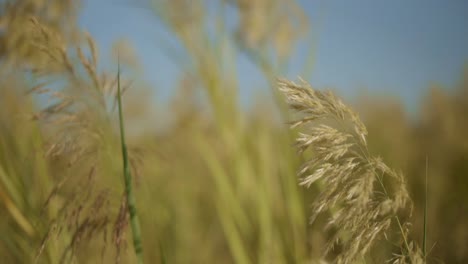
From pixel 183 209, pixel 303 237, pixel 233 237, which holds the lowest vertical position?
pixel 183 209

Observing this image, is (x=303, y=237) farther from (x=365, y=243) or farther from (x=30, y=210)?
(x=30, y=210)

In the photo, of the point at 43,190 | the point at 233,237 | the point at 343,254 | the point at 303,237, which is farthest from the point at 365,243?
the point at 43,190

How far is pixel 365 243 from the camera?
24.1 inches

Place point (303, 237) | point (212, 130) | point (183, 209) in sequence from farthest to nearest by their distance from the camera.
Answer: point (212, 130) < point (183, 209) < point (303, 237)

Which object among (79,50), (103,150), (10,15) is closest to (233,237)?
(103,150)

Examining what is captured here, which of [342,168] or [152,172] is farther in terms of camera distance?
[152,172]

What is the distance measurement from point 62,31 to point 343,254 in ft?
3.73

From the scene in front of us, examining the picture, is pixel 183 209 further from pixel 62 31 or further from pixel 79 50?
pixel 79 50

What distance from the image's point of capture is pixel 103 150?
2.78 feet

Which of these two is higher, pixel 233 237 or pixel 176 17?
pixel 176 17

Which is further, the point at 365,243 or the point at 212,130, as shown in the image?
the point at 212,130

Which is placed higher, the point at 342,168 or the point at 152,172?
the point at 342,168

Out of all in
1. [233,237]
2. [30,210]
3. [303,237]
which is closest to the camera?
[30,210]

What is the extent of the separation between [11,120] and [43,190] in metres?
0.44
